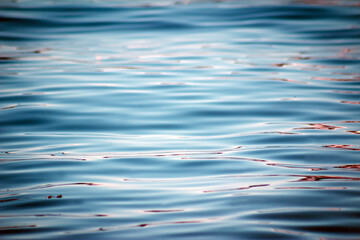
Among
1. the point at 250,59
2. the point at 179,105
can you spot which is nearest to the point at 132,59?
the point at 250,59

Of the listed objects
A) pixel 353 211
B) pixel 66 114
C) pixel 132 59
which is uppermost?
pixel 132 59

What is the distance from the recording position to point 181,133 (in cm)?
300

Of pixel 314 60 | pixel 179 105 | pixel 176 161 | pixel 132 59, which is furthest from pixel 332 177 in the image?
pixel 132 59

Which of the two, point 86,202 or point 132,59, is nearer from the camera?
point 86,202

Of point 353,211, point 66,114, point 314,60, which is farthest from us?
point 314,60

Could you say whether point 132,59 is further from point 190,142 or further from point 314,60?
point 190,142

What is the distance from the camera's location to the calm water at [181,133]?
5.97 feet

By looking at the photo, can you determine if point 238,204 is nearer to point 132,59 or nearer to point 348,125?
point 348,125

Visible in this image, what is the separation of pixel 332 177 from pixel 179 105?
1.66 m

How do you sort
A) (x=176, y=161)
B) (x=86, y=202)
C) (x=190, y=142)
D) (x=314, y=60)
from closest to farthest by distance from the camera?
1. (x=86, y=202)
2. (x=176, y=161)
3. (x=190, y=142)
4. (x=314, y=60)

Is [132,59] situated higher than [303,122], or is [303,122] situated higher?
[132,59]

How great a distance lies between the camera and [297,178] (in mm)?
2197

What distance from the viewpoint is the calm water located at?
5.97 feet

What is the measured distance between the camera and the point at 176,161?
8.14 ft
